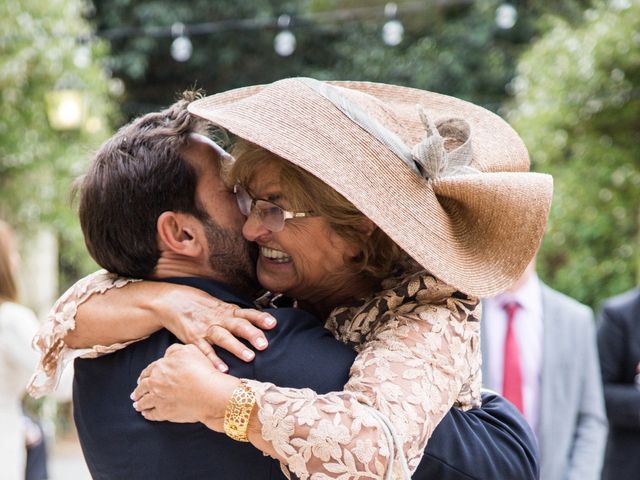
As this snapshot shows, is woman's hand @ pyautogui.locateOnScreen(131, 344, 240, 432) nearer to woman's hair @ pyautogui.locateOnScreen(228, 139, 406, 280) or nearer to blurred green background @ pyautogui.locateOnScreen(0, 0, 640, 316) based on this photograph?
woman's hair @ pyautogui.locateOnScreen(228, 139, 406, 280)

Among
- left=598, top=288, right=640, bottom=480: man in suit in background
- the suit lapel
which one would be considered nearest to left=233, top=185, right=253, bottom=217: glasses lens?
the suit lapel

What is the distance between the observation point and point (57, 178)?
11570 millimetres

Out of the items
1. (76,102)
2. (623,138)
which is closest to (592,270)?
(623,138)

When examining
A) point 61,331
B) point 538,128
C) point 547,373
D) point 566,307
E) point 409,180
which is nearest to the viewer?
point 409,180

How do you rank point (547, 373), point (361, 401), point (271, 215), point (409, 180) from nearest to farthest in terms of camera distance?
point (361, 401), point (409, 180), point (271, 215), point (547, 373)

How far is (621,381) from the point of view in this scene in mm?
4996

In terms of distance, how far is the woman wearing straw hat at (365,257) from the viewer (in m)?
1.91

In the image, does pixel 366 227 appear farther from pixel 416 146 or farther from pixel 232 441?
pixel 232 441

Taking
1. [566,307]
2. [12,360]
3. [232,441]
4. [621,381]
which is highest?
[232,441]

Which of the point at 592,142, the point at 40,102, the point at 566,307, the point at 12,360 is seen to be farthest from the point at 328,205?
the point at 40,102

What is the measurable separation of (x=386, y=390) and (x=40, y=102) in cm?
973

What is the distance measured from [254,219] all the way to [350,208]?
0.22 metres

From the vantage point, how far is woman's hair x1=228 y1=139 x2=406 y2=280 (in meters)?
2.25

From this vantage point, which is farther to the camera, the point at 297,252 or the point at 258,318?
the point at 297,252
